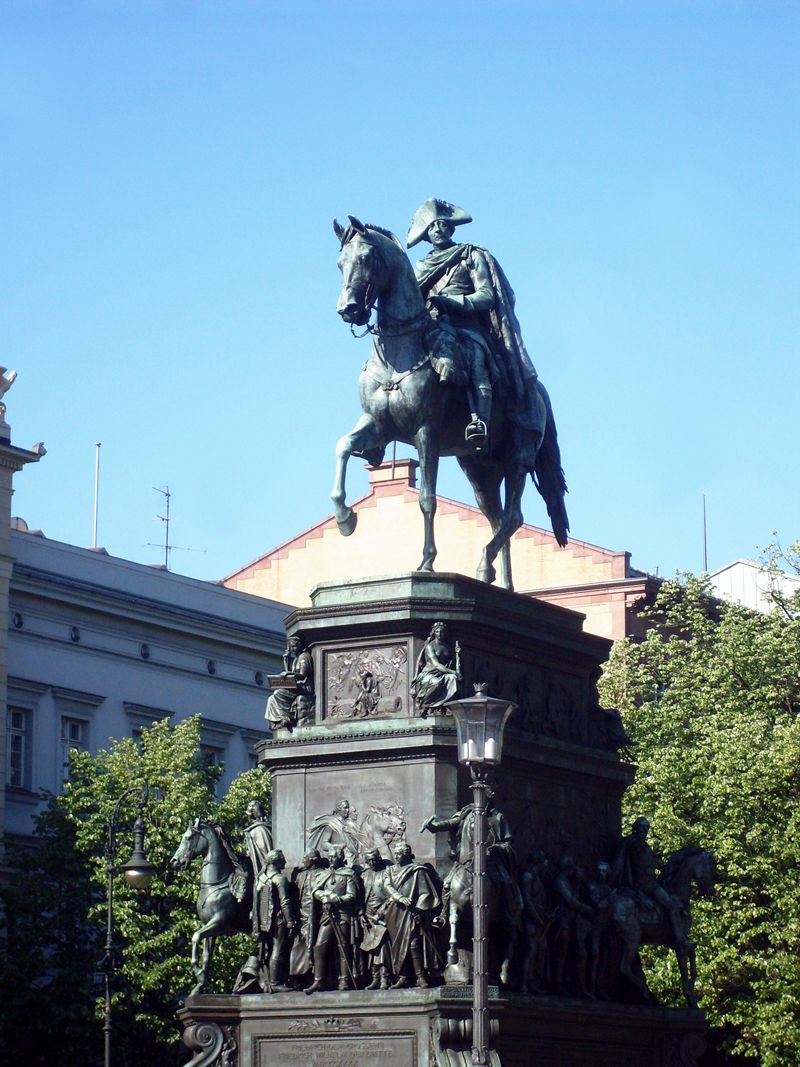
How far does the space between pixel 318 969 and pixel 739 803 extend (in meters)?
22.4

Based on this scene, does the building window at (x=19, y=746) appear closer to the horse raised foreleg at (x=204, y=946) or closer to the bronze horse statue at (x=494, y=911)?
the horse raised foreleg at (x=204, y=946)

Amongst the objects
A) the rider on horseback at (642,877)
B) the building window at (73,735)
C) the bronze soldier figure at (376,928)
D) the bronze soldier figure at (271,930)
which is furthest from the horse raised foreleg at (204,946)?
the building window at (73,735)

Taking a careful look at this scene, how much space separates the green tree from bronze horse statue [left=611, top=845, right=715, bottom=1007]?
14.7 m

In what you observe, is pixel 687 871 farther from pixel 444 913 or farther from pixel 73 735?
pixel 73 735

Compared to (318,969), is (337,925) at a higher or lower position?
higher

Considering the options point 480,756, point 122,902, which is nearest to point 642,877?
point 480,756

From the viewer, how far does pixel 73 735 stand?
179 feet

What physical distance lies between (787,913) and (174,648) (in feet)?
65.8

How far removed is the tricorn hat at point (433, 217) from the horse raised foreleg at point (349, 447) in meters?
2.52

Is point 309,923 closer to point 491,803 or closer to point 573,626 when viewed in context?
point 491,803

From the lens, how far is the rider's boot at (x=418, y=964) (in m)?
22.0

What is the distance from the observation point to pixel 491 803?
22859mm

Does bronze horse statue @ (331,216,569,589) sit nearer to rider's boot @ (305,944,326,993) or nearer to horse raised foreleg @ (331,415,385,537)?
horse raised foreleg @ (331,415,385,537)

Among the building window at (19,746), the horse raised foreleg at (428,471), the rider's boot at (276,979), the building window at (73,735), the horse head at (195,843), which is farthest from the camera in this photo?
the building window at (73,735)
